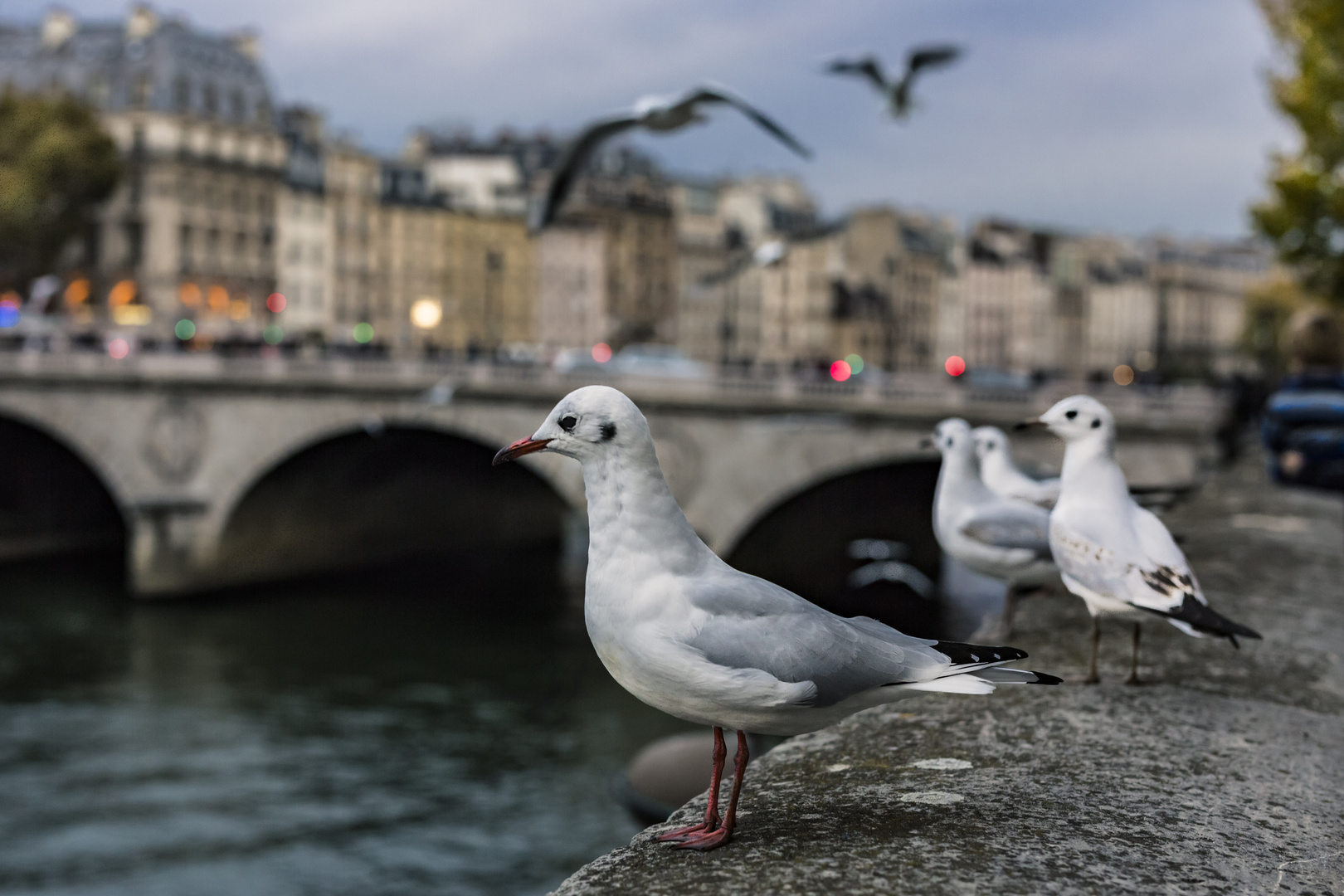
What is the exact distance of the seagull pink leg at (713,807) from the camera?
135 inches

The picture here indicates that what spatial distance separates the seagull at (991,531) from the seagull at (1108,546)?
2.11 feet

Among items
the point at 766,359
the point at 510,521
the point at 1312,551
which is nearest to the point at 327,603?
the point at 510,521

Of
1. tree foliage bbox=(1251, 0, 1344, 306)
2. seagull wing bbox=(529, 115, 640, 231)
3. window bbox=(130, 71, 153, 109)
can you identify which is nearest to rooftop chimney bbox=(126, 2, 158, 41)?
window bbox=(130, 71, 153, 109)

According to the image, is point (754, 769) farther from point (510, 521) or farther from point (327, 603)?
point (510, 521)

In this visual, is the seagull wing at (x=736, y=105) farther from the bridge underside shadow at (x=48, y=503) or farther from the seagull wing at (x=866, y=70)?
the bridge underside shadow at (x=48, y=503)

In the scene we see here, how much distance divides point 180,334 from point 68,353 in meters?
8.57

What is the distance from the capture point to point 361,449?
3841 centimetres

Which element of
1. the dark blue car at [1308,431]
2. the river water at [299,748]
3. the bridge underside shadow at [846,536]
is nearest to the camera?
the dark blue car at [1308,431]

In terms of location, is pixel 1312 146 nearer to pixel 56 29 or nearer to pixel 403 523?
pixel 403 523

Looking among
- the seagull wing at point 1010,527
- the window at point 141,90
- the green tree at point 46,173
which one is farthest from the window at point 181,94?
the seagull wing at point 1010,527

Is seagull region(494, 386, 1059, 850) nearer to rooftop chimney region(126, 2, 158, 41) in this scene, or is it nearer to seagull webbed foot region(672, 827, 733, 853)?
seagull webbed foot region(672, 827, 733, 853)

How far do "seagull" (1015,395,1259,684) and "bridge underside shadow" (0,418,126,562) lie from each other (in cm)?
3768

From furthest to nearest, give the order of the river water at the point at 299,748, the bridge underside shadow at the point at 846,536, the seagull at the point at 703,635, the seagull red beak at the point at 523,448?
1. the bridge underside shadow at the point at 846,536
2. the river water at the point at 299,748
3. the seagull red beak at the point at 523,448
4. the seagull at the point at 703,635

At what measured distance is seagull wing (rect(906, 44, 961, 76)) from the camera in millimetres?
13641
